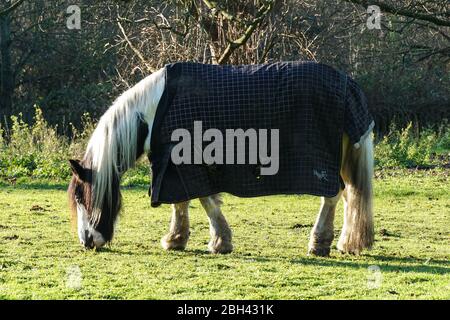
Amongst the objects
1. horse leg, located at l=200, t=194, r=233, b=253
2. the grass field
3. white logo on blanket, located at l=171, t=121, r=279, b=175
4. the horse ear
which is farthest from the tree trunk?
white logo on blanket, located at l=171, t=121, r=279, b=175

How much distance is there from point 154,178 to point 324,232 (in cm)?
143

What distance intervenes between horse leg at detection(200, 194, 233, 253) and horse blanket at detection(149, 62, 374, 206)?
0.24 m

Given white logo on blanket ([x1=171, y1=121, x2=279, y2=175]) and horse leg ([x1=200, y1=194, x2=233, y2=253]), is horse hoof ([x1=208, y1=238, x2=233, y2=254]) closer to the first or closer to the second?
horse leg ([x1=200, y1=194, x2=233, y2=253])

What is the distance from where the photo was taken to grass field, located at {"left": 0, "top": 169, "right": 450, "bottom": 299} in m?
5.05

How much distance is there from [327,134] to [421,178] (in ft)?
19.8

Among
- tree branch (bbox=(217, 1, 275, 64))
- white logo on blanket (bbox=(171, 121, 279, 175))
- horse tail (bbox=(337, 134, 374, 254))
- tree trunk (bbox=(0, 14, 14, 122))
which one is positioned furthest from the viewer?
tree trunk (bbox=(0, 14, 14, 122))

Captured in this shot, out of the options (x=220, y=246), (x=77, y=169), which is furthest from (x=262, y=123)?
(x=77, y=169)

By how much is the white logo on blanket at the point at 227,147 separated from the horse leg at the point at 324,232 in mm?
540

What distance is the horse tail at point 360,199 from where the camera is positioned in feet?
21.3

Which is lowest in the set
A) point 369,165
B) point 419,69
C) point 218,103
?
point 369,165

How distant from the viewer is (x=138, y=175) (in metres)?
12.0

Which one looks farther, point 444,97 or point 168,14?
point 444,97

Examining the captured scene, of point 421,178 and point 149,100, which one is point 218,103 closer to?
point 149,100
